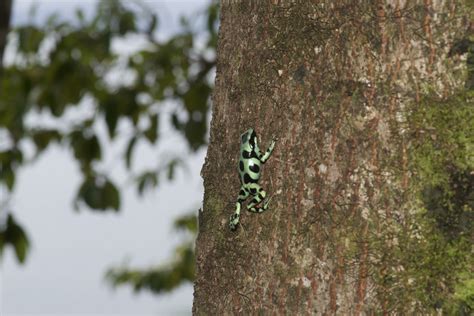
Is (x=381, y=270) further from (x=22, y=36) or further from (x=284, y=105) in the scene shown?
(x=22, y=36)

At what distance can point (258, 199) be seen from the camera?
2096 millimetres

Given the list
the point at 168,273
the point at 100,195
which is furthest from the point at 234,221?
the point at 168,273

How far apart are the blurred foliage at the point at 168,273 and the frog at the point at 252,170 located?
20.3ft

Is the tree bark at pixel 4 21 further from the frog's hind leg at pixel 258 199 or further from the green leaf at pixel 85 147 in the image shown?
the frog's hind leg at pixel 258 199

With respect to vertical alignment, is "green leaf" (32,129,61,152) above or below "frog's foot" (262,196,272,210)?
above

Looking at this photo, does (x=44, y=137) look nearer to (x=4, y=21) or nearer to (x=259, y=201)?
(x=4, y=21)

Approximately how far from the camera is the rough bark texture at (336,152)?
198 cm

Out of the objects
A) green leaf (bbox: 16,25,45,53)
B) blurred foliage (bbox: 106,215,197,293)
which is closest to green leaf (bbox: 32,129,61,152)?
green leaf (bbox: 16,25,45,53)

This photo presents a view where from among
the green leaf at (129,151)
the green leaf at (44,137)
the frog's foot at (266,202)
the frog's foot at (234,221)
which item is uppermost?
the green leaf at (44,137)

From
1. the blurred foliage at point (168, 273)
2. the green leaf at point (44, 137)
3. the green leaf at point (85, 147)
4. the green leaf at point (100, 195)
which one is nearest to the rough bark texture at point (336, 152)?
the green leaf at point (100, 195)

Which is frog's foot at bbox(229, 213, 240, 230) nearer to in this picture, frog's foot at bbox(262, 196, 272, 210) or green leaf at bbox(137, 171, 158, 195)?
frog's foot at bbox(262, 196, 272, 210)

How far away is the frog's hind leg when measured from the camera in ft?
6.88

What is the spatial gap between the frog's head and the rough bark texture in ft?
0.06

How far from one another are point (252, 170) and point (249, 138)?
3.6 inches
